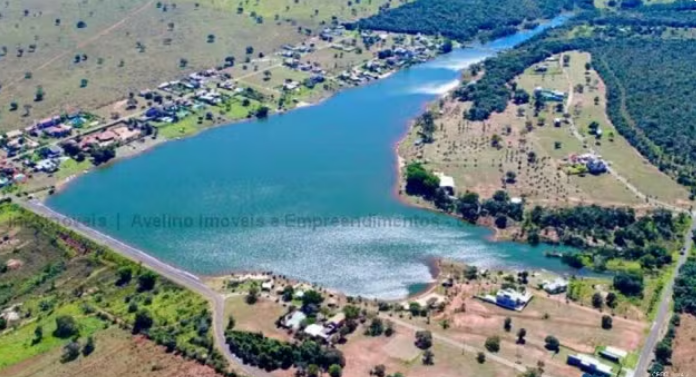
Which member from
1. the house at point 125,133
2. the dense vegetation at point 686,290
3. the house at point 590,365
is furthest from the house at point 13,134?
→ the dense vegetation at point 686,290

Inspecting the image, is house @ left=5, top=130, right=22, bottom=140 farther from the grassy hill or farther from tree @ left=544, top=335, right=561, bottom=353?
tree @ left=544, top=335, right=561, bottom=353

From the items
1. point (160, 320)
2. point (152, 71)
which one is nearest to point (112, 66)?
point (152, 71)

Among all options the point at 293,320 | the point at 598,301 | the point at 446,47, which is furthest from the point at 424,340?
the point at 446,47

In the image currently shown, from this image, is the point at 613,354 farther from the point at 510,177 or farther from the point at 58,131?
the point at 58,131

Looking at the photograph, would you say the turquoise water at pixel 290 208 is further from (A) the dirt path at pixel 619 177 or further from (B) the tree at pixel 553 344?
(A) the dirt path at pixel 619 177

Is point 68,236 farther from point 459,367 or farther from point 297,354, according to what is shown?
point 459,367

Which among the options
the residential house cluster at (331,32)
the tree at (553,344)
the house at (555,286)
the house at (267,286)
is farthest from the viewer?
the residential house cluster at (331,32)

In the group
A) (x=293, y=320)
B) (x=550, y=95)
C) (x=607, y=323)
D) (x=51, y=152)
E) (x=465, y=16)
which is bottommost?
(x=293, y=320)
